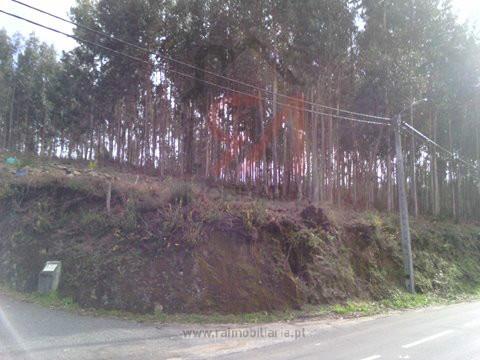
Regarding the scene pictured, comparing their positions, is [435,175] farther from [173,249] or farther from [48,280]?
[48,280]

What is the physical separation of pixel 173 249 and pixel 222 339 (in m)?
4.03

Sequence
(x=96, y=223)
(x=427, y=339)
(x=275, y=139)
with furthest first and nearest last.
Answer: (x=275, y=139) < (x=96, y=223) < (x=427, y=339)

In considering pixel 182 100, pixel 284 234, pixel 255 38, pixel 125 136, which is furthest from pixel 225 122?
pixel 284 234

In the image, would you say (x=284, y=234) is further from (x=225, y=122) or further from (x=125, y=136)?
(x=125, y=136)

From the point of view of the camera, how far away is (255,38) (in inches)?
826

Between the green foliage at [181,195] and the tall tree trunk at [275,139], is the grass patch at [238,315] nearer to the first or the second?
the green foliage at [181,195]

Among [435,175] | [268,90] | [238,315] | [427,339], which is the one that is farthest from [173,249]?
[435,175]

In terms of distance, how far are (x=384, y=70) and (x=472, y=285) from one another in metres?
11.4

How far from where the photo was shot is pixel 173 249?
42.4ft

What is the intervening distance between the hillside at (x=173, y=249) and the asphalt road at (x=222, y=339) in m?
1.27

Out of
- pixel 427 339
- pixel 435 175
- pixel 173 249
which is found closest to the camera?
pixel 427 339

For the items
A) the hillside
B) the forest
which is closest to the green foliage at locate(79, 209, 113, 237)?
the hillside

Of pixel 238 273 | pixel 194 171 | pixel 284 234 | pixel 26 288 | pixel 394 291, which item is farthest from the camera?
pixel 194 171

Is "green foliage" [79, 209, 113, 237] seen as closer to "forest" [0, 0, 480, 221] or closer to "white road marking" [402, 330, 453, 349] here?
"forest" [0, 0, 480, 221]
